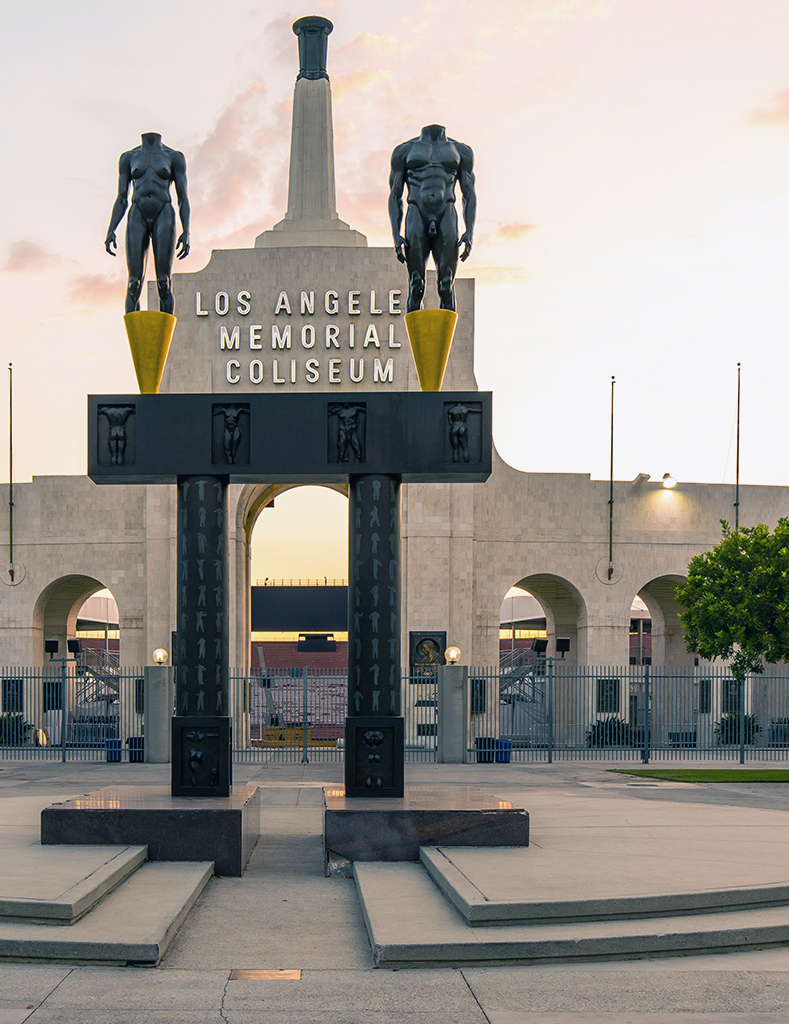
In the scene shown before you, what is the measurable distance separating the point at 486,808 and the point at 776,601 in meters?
23.1

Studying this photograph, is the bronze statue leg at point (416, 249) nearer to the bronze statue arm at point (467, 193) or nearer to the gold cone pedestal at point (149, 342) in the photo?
the bronze statue arm at point (467, 193)

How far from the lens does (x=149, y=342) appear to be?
15789 millimetres

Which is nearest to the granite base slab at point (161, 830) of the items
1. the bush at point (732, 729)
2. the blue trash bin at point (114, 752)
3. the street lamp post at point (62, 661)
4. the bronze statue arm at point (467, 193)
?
the bronze statue arm at point (467, 193)

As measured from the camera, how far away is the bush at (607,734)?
41.2 m

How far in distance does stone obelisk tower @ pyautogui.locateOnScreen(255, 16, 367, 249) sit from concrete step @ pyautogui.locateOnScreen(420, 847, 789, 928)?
115ft

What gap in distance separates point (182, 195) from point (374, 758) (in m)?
8.39

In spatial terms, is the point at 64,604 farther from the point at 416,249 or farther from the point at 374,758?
the point at 374,758

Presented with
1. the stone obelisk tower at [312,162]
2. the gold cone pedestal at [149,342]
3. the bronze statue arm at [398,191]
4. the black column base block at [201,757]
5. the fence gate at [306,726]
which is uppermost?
the stone obelisk tower at [312,162]

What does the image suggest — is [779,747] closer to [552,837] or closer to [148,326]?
[552,837]

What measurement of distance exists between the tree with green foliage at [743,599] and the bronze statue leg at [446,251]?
20692 mm

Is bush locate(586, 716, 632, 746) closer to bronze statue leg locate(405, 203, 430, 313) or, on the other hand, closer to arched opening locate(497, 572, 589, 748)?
arched opening locate(497, 572, 589, 748)

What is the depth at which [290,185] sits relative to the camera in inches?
1742

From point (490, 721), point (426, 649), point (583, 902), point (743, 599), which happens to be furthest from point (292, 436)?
point (490, 721)

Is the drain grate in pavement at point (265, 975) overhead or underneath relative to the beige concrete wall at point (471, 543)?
underneath
